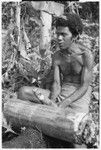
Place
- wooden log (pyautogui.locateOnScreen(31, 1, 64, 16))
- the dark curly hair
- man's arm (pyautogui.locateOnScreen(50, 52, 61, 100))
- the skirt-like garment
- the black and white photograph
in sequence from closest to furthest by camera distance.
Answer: the black and white photograph → the dark curly hair → the skirt-like garment → man's arm (pyautogui.locateOnScreen(50, 52, 61, 100)) → wooden log (pyautogui.locateOnScreen(31, 1, 64, 16))

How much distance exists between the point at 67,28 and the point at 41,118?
109cm

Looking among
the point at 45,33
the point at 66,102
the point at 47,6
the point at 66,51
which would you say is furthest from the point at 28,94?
the point at 47,6

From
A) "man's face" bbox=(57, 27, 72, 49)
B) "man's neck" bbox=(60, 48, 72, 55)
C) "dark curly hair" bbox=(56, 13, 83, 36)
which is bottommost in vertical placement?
"man's neck" bbox=(60, 48, 72, 55)

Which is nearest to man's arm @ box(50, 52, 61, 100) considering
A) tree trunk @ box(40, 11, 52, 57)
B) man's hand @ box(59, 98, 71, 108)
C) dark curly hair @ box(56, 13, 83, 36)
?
man's hand @ box(59, 98, 71, 108)

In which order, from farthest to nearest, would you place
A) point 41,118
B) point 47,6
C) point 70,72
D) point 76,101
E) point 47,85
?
1. point 47,6
2. point 47,85
3. point 70,72
4. point 76,101
5. point 41,118

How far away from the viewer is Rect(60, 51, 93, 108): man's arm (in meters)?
3.51

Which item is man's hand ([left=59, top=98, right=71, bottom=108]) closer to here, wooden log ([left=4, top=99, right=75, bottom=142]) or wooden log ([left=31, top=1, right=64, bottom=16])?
wooden log ([left=4, top=99, right=75, bottom=142])

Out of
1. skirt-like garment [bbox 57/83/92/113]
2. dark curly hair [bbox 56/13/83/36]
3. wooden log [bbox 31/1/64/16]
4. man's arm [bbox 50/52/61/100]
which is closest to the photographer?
dark curly hair [bbox 56/13/83/36]

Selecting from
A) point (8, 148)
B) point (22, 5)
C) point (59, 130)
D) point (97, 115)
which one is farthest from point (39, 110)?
point (22, 5)

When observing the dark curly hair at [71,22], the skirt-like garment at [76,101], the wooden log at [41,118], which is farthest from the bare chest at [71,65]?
the wooden log at [41,118]

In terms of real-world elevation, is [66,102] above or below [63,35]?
below

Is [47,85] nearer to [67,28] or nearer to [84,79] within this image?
[84,79]

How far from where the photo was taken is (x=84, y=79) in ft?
11.6

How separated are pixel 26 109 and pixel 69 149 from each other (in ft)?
2.28
